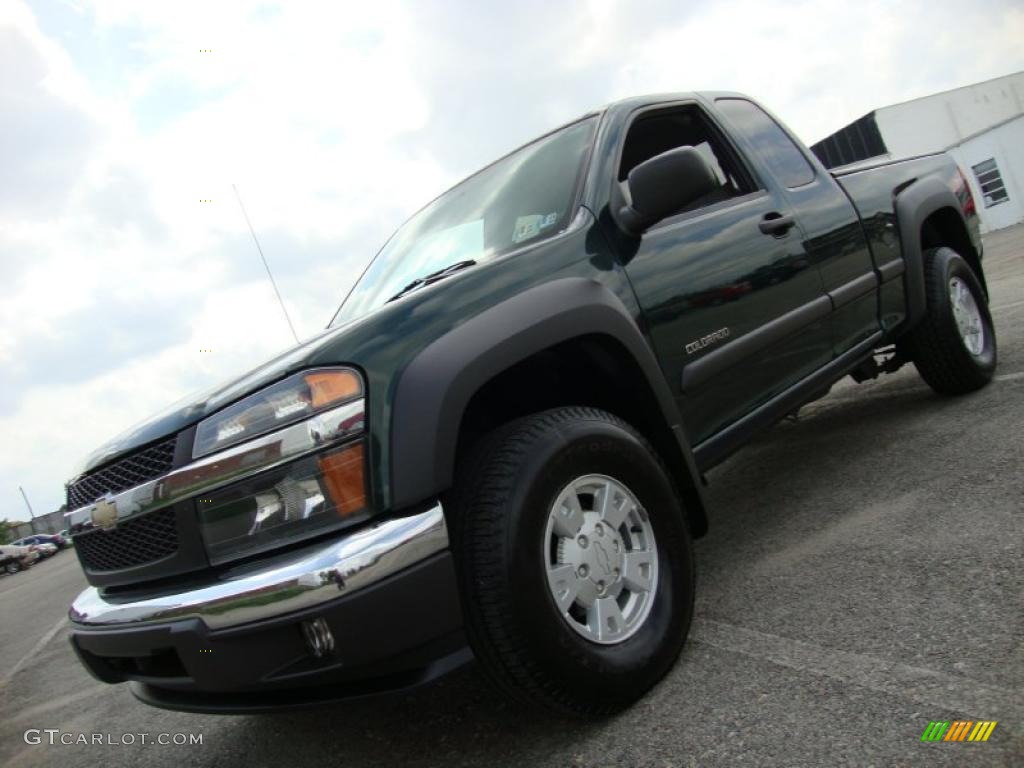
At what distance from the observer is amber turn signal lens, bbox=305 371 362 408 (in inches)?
79.4

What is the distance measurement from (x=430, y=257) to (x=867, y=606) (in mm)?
1935

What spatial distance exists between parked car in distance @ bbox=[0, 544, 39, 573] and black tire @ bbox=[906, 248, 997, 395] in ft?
114

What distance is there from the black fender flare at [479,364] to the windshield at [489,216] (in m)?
0.38

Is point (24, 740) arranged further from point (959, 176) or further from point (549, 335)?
point (959, 176)

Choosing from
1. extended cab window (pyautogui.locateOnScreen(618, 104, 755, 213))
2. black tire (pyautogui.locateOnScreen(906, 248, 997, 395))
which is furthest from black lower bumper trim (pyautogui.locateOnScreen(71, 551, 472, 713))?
black tire (pyautogui.locateOnScreen(906, 248, 997, 395))

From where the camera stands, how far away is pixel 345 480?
1961mm

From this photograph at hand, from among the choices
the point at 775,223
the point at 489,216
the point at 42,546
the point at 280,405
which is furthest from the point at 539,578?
the point at 42,546

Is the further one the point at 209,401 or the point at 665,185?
the point at 665,185

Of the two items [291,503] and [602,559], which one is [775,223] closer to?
[602,559]

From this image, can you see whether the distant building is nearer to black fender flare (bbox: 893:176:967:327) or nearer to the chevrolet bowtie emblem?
Result: black fender flare (bbox: 893:176:967:327)

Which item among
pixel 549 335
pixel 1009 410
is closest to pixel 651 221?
pixel 549 335

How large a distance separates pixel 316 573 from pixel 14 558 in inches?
1410

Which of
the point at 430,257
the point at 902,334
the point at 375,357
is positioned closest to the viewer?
the point at 375,357

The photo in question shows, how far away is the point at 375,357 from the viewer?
2.06 meters
